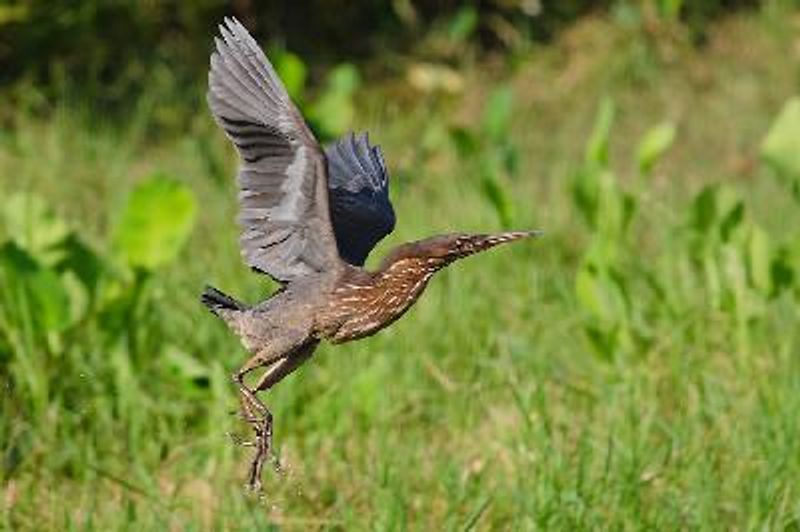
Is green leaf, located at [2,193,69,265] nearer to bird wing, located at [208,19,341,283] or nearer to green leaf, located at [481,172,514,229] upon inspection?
green leaf, located at [481,172,514,229]

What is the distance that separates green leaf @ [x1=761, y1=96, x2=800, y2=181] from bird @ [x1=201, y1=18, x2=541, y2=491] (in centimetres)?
215

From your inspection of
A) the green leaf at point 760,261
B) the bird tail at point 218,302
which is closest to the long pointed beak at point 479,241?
the bird tail at point 218,302

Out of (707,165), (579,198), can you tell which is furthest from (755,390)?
(707,165)

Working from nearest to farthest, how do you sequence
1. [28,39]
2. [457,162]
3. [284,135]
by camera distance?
1. [284,135]
2. [457,162]
3. [28,39]

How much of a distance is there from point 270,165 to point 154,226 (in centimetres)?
163

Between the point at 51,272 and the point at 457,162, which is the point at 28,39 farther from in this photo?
the point at 51,272

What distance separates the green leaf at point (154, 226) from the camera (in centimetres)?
414

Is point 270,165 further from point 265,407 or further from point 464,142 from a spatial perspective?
point 464,142

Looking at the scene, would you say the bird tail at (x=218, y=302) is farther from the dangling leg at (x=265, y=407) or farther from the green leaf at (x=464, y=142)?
the green leaf at (x=464, y=142)

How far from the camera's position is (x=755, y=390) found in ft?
13.8

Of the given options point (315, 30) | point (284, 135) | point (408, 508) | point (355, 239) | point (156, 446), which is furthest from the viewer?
point (315, 30)

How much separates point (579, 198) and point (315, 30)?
3.32 metres

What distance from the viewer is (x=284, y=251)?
105 inches

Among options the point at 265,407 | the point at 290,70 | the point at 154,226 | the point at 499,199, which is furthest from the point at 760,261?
the point at 265,407
